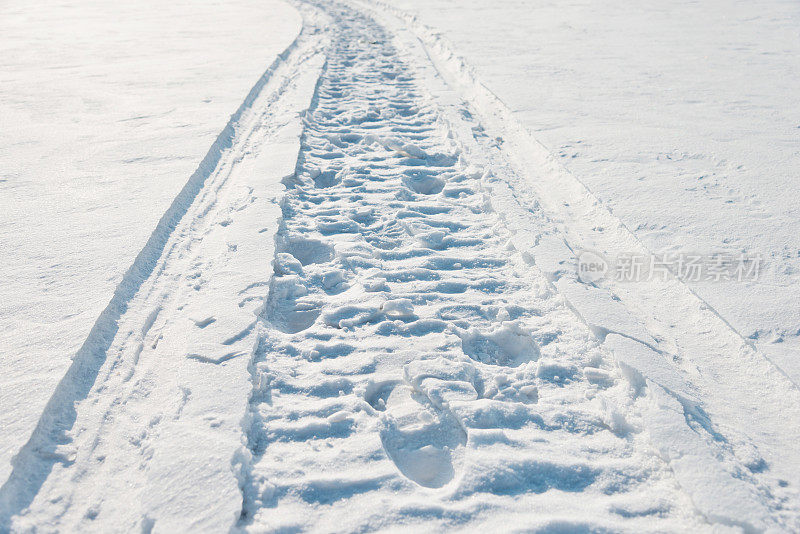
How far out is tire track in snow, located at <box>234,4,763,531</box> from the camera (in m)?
1.58

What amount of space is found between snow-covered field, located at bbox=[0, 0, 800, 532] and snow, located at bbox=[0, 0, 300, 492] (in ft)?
0.08

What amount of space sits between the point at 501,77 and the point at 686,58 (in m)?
2.29

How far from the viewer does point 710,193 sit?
3.24 metres

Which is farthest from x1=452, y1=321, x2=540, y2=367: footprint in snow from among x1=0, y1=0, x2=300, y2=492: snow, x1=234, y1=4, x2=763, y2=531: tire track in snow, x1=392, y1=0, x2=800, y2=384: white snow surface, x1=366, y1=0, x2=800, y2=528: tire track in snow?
x1=0, y1=0, x2=300, y2=492: snow

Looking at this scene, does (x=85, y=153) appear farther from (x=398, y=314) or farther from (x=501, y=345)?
(x=501, y=345)

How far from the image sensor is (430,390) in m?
1.96

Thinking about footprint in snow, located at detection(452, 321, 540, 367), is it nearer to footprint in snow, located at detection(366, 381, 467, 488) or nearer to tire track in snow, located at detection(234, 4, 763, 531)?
tire track in snow, located at detection(234, 4, 763, 531)

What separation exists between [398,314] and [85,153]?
9.83 feet

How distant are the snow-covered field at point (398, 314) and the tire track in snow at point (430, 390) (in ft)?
0.03

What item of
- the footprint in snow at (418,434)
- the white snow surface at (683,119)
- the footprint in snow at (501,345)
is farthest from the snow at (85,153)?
the white snow surface at (683,119)

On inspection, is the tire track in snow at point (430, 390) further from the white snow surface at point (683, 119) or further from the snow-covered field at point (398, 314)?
the white snow surface at point (683, 119)

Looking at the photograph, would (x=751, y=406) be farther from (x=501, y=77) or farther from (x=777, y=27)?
(x=777, y=27)

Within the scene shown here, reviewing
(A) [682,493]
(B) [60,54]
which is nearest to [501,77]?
(A) [682,493]

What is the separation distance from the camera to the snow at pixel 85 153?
2193 mm
